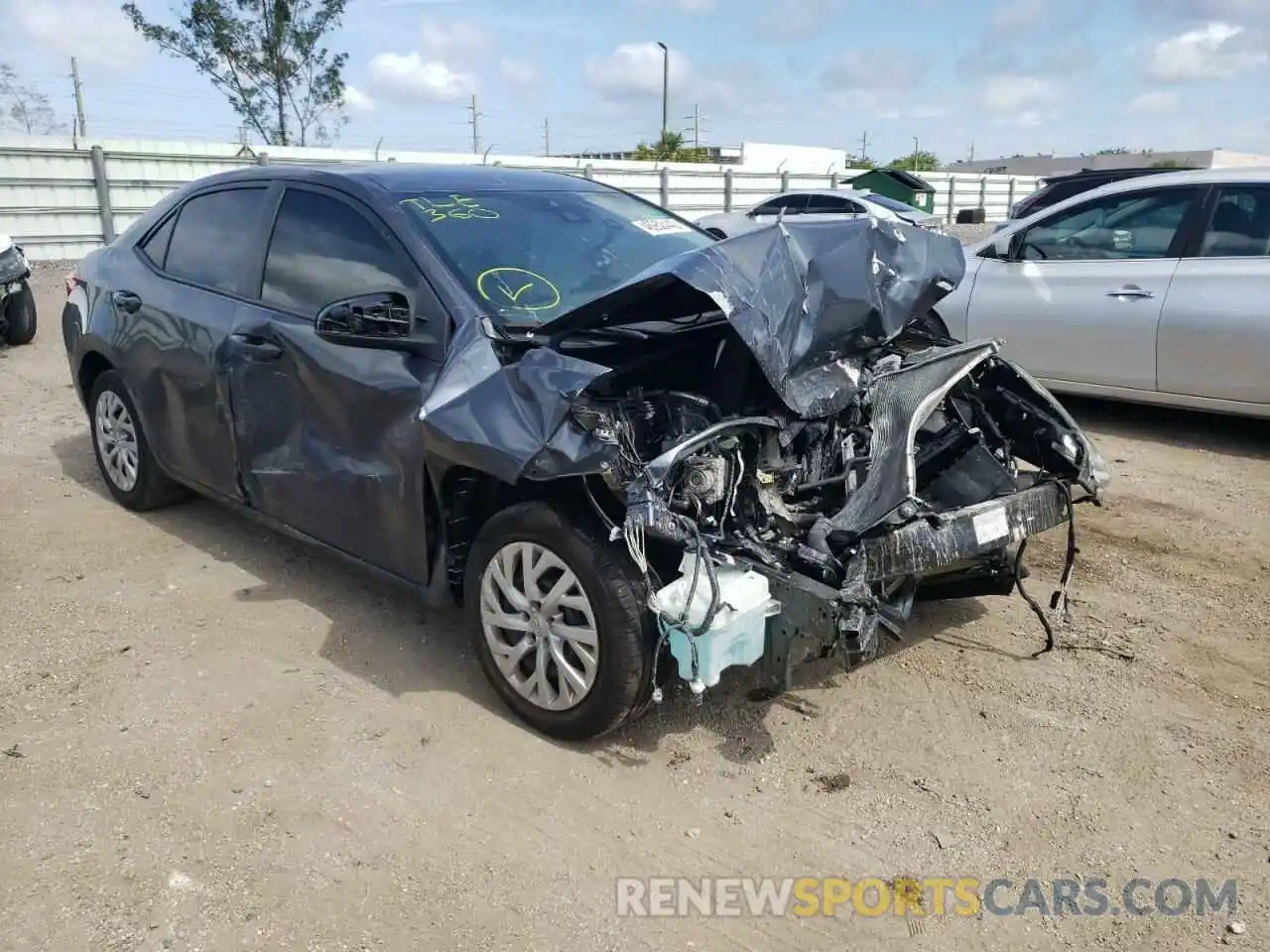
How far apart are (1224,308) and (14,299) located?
10.7 metres

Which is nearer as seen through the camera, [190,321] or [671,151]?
[190,321]

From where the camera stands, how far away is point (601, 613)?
2930 mm

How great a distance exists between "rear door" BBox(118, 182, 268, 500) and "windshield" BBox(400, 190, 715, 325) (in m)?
1.08

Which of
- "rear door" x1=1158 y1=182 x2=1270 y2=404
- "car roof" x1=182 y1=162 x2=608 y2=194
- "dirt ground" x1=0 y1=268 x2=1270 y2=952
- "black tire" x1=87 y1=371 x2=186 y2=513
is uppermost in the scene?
"car roof" x1=182 y1=162 x2=608 y2=194

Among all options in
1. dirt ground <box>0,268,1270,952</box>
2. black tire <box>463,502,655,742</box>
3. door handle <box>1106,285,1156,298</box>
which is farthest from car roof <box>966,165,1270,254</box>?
black tire <box>463,502,655,742</box>

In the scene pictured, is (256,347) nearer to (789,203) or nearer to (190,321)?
(190,321)

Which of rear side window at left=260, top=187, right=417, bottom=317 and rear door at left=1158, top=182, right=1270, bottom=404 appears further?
rear door at left=1158, top=182, right=1270, bottom=404

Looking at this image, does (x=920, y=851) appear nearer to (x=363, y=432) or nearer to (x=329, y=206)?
(x=363, y=432)

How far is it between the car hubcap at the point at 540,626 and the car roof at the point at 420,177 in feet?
5.41

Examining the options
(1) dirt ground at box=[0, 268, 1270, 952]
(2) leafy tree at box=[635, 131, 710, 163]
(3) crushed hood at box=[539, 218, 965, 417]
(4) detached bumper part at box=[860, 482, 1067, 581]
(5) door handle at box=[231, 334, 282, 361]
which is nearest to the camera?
(1) dirt ground at box=[0, 268, 1270, 952]

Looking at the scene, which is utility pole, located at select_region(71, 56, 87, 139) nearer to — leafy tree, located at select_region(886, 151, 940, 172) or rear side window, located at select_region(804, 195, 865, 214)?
rear side window, located at select_region(804, 195, 865, 214)

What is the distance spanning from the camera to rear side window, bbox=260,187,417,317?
3646 millimetres

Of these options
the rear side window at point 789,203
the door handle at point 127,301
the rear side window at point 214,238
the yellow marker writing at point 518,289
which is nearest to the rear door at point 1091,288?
the yellow marker writing at point 518,289

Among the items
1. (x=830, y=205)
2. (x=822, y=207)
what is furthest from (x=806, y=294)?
(x=822, y=207)
